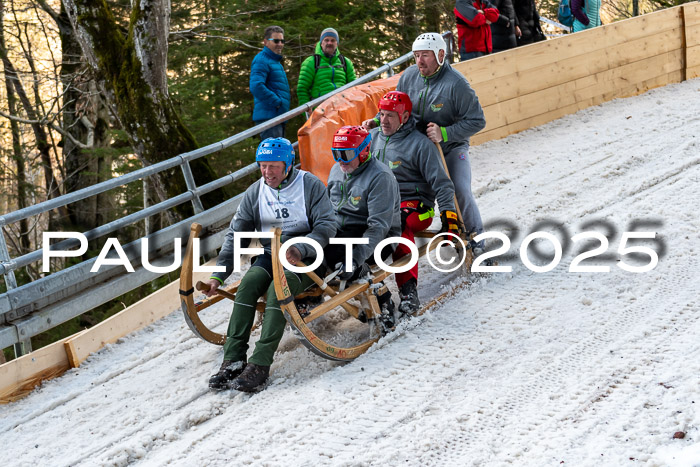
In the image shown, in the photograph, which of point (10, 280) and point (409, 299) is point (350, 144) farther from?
point (10, 280)

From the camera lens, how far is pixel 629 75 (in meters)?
11.3

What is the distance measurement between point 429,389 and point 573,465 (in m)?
1.17

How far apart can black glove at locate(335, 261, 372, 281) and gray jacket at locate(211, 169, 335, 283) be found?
23 centimetres

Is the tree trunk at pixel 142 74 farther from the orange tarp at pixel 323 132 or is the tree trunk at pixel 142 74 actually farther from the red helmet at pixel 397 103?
the red helmet at pixel 397 103

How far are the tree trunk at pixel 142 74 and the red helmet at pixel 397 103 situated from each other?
366 centimetres

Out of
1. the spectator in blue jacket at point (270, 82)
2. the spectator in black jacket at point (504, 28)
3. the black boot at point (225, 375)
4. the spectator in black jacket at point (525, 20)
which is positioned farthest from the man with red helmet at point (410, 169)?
the spectator in black jacket at point (525, 20)

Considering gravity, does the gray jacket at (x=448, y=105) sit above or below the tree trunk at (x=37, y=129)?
below

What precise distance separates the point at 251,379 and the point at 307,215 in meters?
1.22

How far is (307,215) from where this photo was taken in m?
5.20

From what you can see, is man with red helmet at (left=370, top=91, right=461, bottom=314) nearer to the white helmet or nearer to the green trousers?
the white helmet

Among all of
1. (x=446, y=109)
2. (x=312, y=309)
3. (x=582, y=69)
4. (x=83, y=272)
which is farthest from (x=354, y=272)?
(x=582, y=69)

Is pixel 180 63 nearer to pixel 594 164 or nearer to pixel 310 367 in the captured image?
pixel 594 164

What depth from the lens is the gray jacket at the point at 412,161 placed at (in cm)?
582

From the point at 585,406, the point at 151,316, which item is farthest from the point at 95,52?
the point at 585,406
